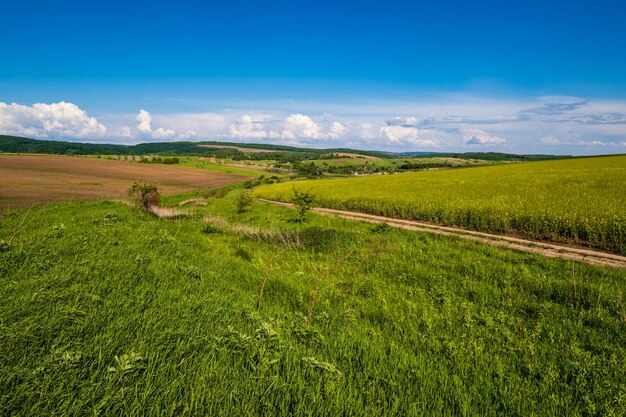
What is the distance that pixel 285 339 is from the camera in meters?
4.21

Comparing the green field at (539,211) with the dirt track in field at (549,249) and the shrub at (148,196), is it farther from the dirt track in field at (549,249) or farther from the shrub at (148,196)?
the shrub at (148,196)

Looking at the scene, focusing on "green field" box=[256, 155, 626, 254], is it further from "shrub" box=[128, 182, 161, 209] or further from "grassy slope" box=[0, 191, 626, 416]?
"shrub" box=[128, 182, 161, 209]

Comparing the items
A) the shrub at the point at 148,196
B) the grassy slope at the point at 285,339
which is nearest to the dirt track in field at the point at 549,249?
the grassy slope at the point at 285,339

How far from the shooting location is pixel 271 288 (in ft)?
26.3

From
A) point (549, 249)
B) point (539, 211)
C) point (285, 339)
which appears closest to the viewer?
point (285, 339)

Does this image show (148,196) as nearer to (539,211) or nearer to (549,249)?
(549,249)

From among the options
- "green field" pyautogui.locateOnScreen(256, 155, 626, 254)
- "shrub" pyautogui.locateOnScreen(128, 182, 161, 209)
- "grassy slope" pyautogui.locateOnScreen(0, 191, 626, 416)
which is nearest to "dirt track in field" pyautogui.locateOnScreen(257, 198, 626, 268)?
"green field" pyautogui.locateOnScreen(256, 155, 626, 254)

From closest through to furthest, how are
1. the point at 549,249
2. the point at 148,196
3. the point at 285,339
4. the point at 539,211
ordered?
the point at 285,339
the point at 549,249
the point at 539,211
the point at 148,196

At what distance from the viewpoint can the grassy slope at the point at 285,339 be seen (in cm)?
289

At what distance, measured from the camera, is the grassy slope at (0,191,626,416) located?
289 centimetres

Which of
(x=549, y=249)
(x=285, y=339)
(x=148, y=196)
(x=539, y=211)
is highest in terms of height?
(x=539, y=211)

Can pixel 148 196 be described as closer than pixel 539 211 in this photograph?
No

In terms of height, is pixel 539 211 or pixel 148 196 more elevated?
pixel 539 211

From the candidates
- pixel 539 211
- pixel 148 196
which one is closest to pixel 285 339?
pixel 539 211
